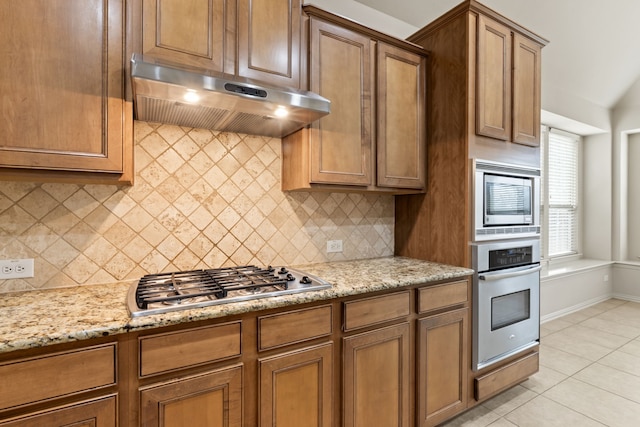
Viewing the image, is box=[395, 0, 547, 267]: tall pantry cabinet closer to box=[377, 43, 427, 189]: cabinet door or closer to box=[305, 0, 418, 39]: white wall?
box=[377, 43, 427, 189]: cabinet door

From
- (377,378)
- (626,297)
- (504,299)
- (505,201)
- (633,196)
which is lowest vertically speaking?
(626,297)

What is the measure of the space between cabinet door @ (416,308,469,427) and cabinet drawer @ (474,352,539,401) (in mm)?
151

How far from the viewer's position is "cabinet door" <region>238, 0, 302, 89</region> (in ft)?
5.44

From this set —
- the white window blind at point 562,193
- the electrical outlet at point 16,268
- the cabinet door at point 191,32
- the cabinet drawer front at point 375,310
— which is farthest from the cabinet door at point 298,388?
the white window blind at point 562,193

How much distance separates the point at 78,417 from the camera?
42.6 inches

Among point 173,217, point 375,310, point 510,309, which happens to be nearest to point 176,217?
point 173,217

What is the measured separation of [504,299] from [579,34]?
9.81 ft

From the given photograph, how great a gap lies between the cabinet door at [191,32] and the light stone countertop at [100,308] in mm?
1105

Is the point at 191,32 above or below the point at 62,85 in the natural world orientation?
above

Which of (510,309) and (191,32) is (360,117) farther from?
(510,309)

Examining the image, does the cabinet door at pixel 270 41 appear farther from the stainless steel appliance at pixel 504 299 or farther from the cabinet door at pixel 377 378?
the stainless steel appliance at pixel 504 299

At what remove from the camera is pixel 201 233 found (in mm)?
1921

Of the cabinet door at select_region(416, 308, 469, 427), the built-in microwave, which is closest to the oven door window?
the cabinet door at select_region(416, 308, 469, 427)

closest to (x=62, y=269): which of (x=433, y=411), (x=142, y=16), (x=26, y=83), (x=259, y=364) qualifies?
(x=26, y=83)
